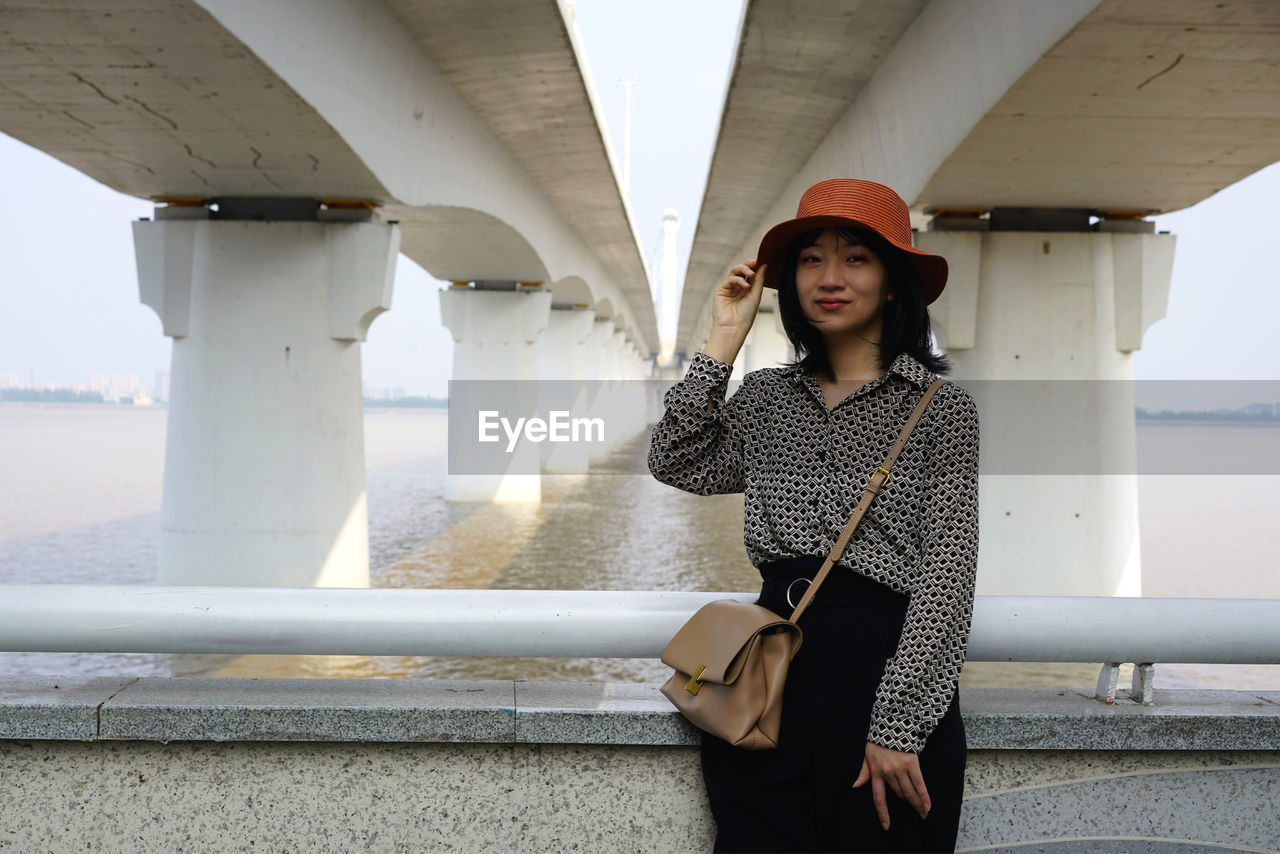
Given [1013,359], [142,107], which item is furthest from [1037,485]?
[142,107]

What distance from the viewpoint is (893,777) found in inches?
84.0

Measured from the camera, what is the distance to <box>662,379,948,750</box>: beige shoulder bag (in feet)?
7.19

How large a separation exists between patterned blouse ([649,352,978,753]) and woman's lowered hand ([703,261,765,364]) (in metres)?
0.11

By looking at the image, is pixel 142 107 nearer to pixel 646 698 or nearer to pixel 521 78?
pixel 521 78

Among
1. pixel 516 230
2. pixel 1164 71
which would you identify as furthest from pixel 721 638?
pixel 516 230

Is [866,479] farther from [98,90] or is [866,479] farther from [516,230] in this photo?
[516,230]

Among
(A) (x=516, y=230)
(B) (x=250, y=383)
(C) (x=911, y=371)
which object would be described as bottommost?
(B) (x=250, y=383)

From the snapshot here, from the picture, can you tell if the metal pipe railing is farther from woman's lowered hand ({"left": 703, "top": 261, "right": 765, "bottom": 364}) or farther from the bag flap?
woman's lowered hand ({"left": 703, "top": 261, "right": 765, "bottom": 364})

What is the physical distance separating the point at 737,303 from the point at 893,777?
1132mm

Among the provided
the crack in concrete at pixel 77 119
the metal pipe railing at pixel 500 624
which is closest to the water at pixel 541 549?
the crack in concrete at pixel 77 119

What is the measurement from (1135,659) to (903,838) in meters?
0.88

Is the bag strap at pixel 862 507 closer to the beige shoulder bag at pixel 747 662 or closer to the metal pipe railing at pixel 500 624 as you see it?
the beige shoulder bag at pixel 747 662

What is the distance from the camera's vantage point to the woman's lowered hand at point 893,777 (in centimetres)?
212

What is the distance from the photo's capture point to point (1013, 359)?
32.1 ft
